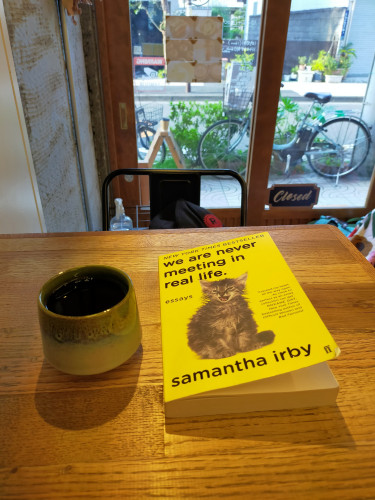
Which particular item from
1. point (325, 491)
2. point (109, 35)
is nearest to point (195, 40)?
point (109, 35)

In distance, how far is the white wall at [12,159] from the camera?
849 mm

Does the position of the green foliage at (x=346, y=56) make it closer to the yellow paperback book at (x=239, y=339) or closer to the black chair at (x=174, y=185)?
the black chair at (x=174, y=185)

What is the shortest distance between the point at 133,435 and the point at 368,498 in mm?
207

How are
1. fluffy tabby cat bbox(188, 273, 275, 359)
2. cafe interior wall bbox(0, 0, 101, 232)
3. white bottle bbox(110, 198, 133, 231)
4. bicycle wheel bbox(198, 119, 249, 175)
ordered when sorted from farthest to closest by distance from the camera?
bicycle wheel bbox(198, 119, 249, 175) < white bottle bbox(110, 198, 133, 231) < cafe interior wall bbox(0, 0, 101, 232) < fluffy tabby cat bbox(188, 273, 275, 359)

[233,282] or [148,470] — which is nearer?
[148,470]

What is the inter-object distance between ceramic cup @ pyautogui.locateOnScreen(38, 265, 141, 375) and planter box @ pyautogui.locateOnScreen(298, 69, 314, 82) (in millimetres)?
2038

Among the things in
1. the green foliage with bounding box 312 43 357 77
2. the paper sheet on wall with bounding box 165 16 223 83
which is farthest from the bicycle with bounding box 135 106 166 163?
the green foliage with bounding box 312 43 357 77

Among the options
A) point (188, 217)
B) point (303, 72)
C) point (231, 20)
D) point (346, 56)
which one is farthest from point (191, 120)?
point (188, 217)

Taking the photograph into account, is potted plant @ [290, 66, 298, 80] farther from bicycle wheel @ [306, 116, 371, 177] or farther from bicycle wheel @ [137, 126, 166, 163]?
bicycle wheel @ [137, 126, 166, 163]

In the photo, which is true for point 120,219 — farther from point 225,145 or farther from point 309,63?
point 309,63

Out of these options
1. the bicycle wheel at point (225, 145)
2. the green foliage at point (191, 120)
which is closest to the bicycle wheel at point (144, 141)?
the green foliage at point (191, 120)

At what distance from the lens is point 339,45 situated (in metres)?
2.04

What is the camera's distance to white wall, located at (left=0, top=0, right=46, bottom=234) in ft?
2.79

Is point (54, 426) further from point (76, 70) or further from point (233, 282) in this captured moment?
point (76, 70)
